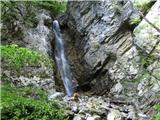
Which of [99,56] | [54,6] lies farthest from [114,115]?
[54,6]

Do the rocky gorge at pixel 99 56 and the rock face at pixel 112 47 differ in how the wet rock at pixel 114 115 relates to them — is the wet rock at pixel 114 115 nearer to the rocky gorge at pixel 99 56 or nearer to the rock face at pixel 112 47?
the rocky gorge at pixel 99 56

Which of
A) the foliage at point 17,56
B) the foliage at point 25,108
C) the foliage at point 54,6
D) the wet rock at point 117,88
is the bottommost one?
the foliage at point 25,108

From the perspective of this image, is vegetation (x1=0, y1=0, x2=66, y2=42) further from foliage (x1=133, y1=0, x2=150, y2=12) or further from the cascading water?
foliage (x1=133, y1=0, x2=150, y2=12)

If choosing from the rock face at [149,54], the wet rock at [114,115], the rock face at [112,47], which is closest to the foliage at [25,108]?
the wet rock at [114,115]

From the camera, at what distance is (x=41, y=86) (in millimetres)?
11602

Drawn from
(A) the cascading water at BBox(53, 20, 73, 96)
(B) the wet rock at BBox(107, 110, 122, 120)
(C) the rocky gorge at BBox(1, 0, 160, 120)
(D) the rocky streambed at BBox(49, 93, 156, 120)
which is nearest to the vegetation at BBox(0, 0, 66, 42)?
(C) the rocky gorge at BBox(1, 0, 160, 120)

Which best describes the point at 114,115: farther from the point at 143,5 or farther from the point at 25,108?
the point at 143,5

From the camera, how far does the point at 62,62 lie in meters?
16.4

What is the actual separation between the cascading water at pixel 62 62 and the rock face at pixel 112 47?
1.26 ft

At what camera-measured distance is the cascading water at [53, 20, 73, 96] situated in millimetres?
15145

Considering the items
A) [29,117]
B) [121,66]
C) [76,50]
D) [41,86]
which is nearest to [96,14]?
[76,50]

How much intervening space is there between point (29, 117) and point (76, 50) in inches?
359

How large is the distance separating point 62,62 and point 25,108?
8.09 metres

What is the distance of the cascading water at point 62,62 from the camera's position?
49.7 feet
